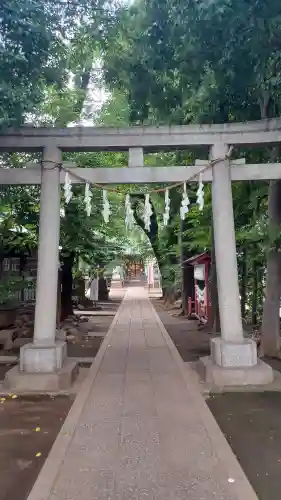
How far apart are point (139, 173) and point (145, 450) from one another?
198 inches

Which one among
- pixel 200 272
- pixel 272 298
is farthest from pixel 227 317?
pixel 200 272

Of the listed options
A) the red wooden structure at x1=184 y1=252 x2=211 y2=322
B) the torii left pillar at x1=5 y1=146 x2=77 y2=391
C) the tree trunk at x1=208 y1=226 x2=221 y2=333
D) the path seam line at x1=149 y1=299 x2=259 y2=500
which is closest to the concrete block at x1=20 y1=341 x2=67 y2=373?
the torii left pillar at x1=5 y1=146 x2=77 y2=391

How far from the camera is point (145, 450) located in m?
4.63

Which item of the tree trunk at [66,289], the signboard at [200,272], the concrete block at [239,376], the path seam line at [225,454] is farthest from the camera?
the tree trunk at [66,289]

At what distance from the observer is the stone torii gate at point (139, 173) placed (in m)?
7.91

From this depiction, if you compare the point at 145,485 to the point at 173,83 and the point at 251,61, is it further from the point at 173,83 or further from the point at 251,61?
the point at 173,83

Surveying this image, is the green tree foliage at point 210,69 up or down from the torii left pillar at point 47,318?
up

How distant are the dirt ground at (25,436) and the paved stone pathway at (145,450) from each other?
212mm

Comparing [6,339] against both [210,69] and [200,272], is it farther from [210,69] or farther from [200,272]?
[200,272]

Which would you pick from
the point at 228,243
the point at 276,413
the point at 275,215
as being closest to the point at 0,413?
the point at 276,413

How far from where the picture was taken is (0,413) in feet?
20.4

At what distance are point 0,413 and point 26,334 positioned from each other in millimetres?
7092

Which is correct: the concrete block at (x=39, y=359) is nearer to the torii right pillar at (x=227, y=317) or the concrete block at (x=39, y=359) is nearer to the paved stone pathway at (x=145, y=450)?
the paved stone pathway at (x=145, y=450)

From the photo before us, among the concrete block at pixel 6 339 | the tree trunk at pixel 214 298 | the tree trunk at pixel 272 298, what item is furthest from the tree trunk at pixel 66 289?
the tree trunk at pixel 272 298
